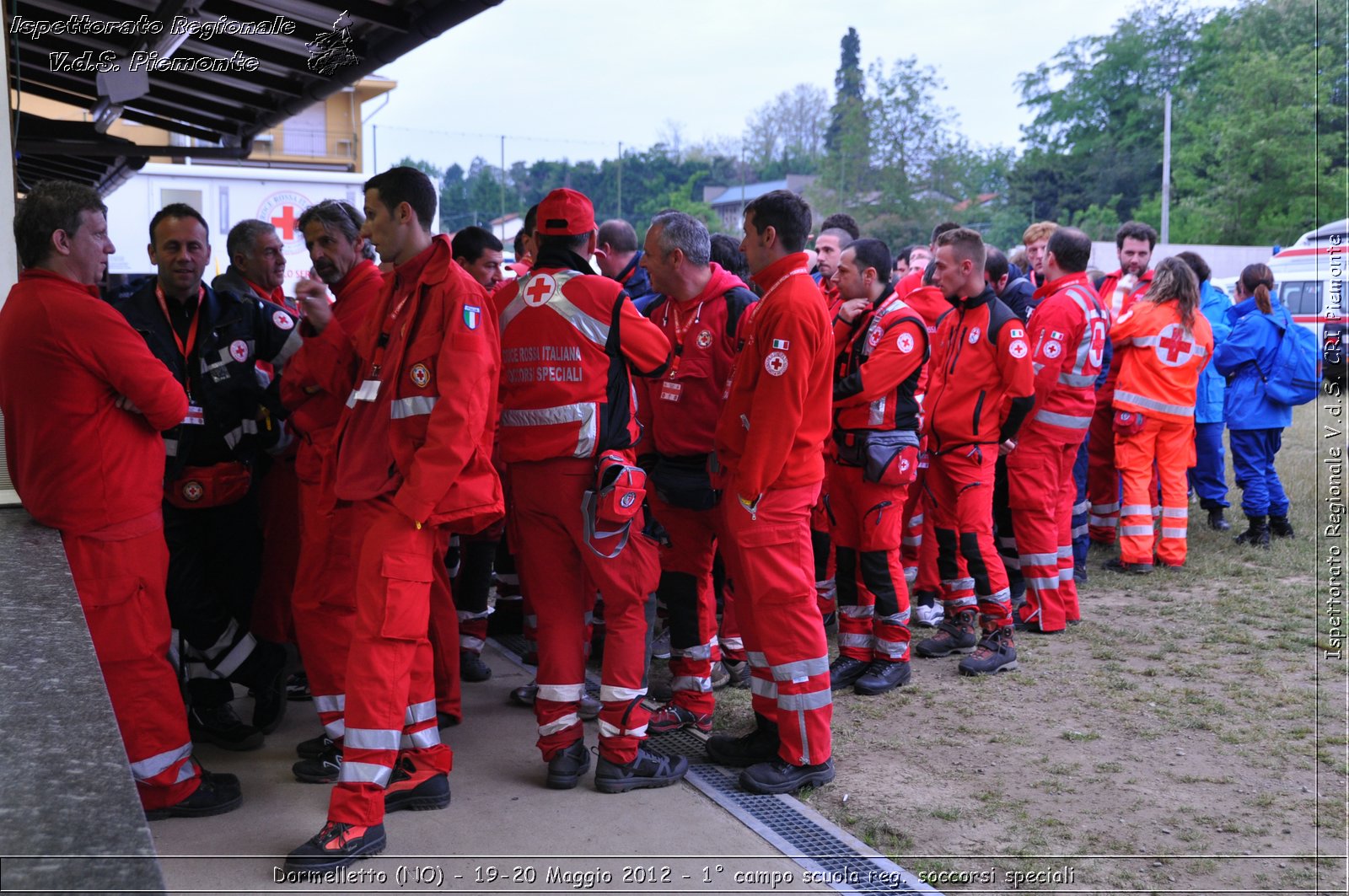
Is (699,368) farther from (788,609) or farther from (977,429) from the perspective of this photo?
(977,429)

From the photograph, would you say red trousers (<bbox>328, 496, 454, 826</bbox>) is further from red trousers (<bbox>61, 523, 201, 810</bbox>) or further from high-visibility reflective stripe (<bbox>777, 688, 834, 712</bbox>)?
high-visibility reflective stripe (<bbox>777, 688, 834, 712</bbox>)

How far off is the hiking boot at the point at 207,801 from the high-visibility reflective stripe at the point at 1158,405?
6793 mm

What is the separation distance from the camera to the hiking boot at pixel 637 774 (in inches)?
166

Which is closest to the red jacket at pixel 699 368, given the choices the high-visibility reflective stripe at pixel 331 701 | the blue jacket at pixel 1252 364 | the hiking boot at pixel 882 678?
the hiking boot at pixel 882 678

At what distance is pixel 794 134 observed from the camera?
58594 millimetres

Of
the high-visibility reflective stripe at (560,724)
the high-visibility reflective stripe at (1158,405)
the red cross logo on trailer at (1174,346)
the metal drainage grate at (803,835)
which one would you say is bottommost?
the metal drainage grate at (803,835)

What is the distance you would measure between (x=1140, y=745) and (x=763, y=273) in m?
2.75

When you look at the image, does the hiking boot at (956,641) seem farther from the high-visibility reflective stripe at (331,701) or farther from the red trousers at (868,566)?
the high-visibility reflective stripe at (331,701)

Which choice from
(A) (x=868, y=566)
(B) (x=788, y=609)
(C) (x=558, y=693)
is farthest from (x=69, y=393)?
(A) (x=868, y=566)

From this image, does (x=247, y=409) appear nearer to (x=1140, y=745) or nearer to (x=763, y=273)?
(x=763, y=273)

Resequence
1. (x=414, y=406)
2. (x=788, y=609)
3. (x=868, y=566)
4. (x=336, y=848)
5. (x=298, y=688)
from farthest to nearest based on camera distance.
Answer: (x=298, y=688) → (x=868, y=566) → (x=788, y=609) → (x=414, y=406) → (x=336, y=848)

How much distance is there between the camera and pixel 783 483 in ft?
14.0

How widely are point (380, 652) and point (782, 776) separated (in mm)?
1682

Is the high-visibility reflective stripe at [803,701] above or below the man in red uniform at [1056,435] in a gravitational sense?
below
